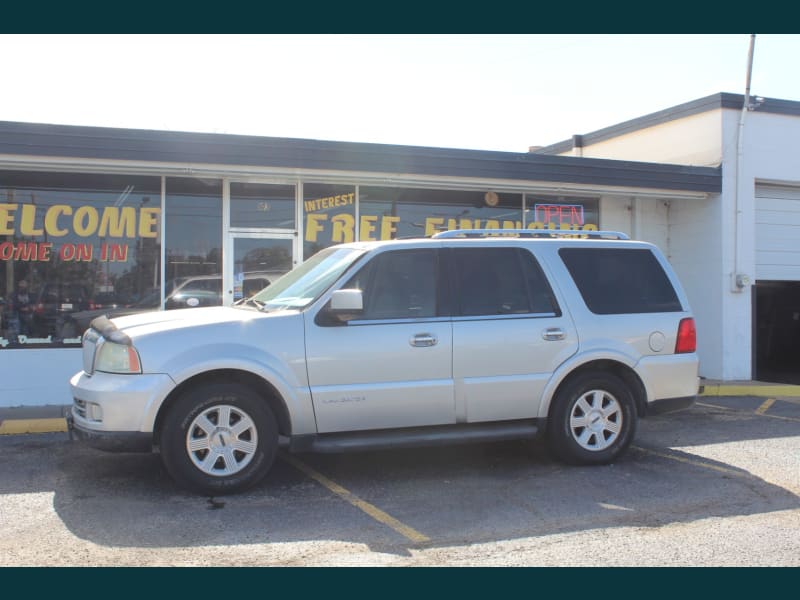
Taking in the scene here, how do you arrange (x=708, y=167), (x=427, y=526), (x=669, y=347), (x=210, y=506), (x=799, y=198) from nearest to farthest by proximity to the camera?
(x=427, y=526) < (x=210, y=506) < (x=669, y=347) < (x=708, y=167) < (x=799, y=198)

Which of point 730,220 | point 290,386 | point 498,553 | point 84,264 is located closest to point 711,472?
point 498,553

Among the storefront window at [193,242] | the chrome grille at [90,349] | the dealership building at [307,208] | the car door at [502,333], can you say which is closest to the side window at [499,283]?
the car door at [502,333]

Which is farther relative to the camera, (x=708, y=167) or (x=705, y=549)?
(x=708, y=167)

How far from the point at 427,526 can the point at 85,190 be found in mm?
7139

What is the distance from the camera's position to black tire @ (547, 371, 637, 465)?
650 cm

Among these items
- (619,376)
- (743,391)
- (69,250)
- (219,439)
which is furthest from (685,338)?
(69,250)

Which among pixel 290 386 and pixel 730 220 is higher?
pixel 730 220

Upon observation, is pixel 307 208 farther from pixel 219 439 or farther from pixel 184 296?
pixel 219 439

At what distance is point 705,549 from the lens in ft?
15.1

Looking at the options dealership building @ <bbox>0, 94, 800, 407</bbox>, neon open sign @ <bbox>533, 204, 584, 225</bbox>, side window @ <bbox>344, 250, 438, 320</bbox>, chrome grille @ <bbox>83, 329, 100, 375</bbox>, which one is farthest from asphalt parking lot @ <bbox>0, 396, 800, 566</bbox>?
neon open sign @ <bbox>533, 204, 584, 225</bbox>

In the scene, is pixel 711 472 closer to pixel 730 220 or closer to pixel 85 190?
pixel 730 220

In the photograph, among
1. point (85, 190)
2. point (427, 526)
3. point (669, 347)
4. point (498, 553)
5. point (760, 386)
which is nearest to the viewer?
point (498, 553)

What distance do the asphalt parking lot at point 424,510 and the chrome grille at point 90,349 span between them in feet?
3.06

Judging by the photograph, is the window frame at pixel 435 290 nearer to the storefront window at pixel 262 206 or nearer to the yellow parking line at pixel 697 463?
the yellow parking line at pixel 697 463
